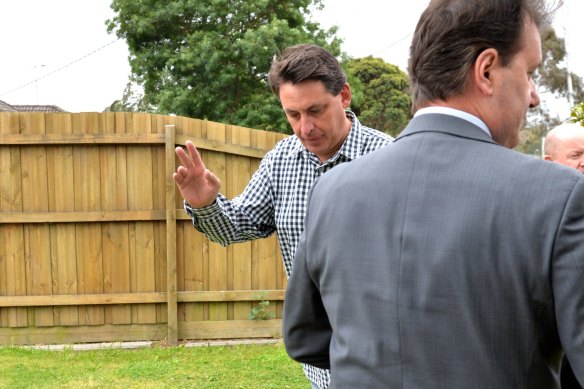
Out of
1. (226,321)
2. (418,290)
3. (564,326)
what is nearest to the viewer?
(564,326)

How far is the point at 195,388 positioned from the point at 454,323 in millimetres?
4915

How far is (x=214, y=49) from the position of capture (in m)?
20.1

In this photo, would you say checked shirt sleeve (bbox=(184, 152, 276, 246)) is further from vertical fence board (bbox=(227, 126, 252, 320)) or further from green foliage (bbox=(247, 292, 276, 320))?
green foliage (bbox=(247, 292, 276, 320))

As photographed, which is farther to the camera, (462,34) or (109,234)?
(109,234)

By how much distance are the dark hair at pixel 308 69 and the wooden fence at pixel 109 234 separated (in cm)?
439

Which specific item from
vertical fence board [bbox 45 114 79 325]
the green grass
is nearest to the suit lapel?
the green grass

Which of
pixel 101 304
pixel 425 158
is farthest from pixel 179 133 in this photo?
pixel 425 158

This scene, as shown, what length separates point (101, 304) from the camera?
7.11 meters

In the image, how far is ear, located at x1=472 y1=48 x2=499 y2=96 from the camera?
1.28 m

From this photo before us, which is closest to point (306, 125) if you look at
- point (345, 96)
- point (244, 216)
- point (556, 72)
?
point (345, 96)

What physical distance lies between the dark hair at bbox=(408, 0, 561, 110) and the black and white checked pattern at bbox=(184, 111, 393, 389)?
49.6 inches

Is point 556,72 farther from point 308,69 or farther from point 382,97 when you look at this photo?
point 308,69

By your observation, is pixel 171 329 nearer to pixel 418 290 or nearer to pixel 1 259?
pixel 1 259

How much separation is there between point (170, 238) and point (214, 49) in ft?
45.4
